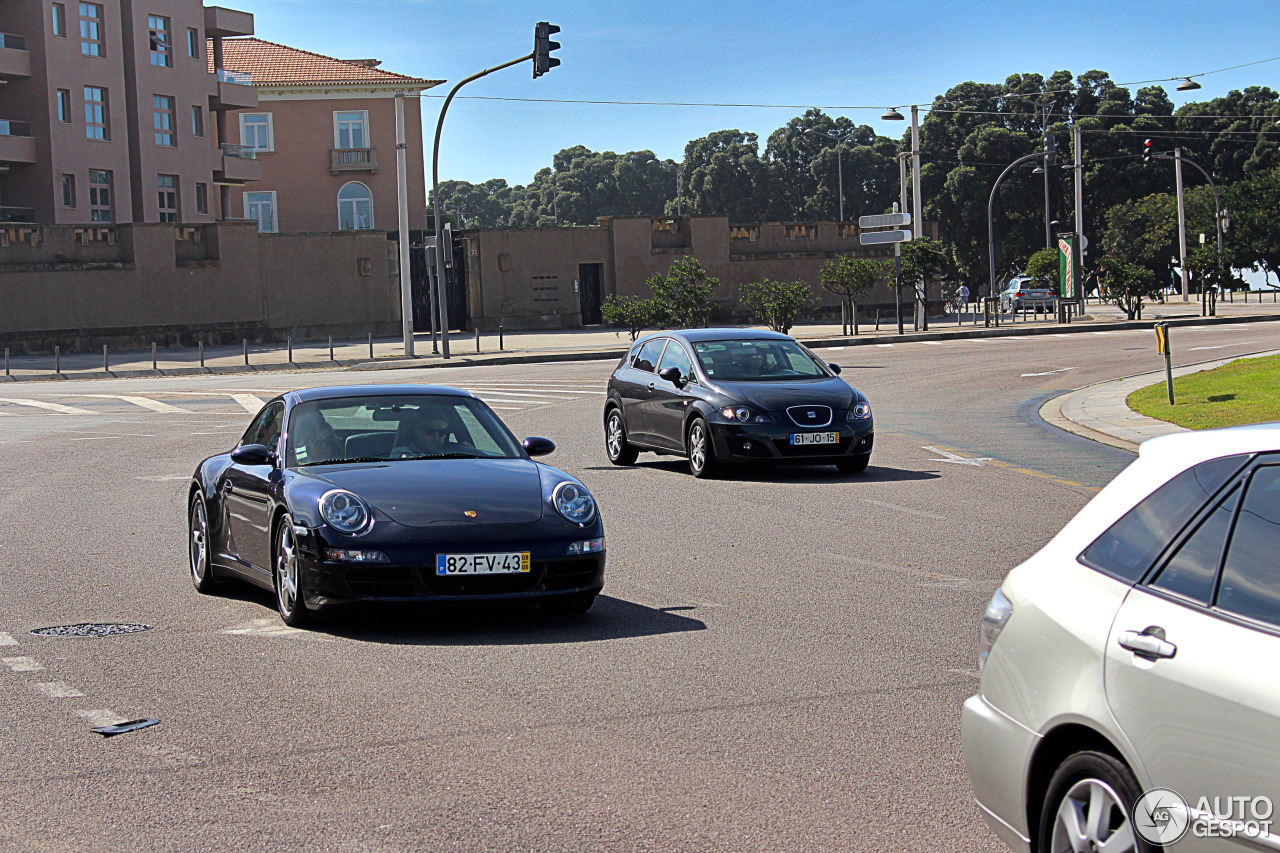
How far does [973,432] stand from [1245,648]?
1675 cm

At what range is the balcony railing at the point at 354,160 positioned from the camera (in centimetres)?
6950

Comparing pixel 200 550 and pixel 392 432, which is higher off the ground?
pixel 392 432

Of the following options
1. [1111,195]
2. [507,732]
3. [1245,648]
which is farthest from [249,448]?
[1111,195]

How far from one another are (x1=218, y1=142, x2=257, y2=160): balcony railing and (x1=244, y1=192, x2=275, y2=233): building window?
6.95 feet

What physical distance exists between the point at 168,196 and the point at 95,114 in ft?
16.5

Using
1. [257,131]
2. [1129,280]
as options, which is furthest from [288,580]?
[257,131]

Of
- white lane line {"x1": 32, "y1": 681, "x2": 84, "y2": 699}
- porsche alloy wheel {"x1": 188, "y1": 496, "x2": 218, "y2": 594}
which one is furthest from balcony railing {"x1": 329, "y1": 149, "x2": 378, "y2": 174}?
white lane line {"x1": 32, "y1": 681, "x2": 84, "y2": 699}

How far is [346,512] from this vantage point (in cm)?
771

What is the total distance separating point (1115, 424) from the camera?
63.8 ft

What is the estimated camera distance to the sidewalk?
40562 mm

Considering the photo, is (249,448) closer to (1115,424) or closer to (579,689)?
(579,689)

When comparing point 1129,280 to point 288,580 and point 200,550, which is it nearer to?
point 200,550

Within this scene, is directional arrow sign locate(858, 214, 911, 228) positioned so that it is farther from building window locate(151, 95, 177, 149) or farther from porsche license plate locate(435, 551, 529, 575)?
porsche license plate locate(435, 551, 529, 575)

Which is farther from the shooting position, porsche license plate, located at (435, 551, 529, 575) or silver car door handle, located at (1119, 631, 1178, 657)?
porsche license plate, located at (435, 551, 529, 575)
